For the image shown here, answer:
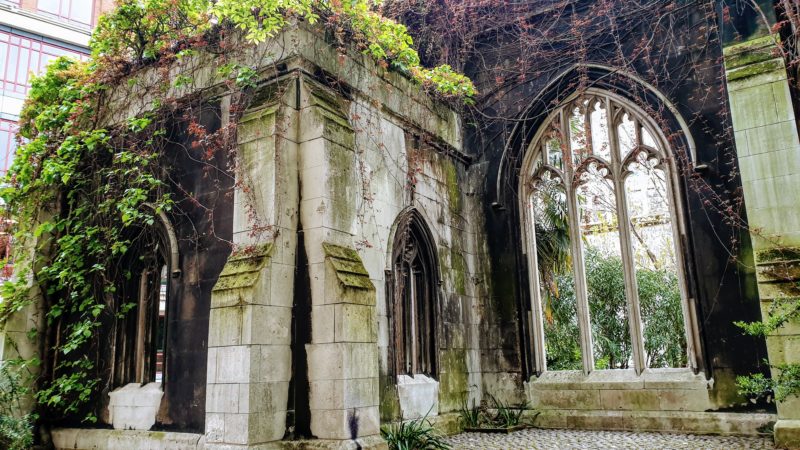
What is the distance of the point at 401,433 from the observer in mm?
6938

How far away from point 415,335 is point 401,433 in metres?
1.93

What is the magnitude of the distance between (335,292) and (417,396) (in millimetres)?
2627

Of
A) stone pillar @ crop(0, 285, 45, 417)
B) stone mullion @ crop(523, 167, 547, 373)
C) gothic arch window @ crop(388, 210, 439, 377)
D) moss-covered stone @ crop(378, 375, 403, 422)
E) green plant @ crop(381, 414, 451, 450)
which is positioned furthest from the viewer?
stone mullion @ crop(523, 167, 547, 373)

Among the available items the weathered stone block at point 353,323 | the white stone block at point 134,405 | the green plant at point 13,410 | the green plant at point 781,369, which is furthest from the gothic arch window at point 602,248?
the green plant at point 13,410

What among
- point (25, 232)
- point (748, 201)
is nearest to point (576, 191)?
point (748, 201)

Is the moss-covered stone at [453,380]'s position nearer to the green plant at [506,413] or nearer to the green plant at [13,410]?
the green plant at [506,413]

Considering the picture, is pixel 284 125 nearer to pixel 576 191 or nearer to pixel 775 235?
pixel 576 191

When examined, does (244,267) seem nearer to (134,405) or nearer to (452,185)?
(134,405)

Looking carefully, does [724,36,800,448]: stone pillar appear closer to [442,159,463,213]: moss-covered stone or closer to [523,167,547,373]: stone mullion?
[523,167,547,373]: stone mullion

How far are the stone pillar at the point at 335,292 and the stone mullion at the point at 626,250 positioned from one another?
13.9ft

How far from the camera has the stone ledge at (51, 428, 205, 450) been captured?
6656 millimetres

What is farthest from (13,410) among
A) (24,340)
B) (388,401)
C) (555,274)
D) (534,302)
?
(555,274)

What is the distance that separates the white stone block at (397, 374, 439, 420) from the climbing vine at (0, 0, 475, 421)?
12.9 feet

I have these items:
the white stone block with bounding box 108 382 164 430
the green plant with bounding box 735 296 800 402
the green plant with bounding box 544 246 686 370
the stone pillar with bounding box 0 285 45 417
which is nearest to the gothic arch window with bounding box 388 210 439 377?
the white stone block with bounding box 108 382 164 430
